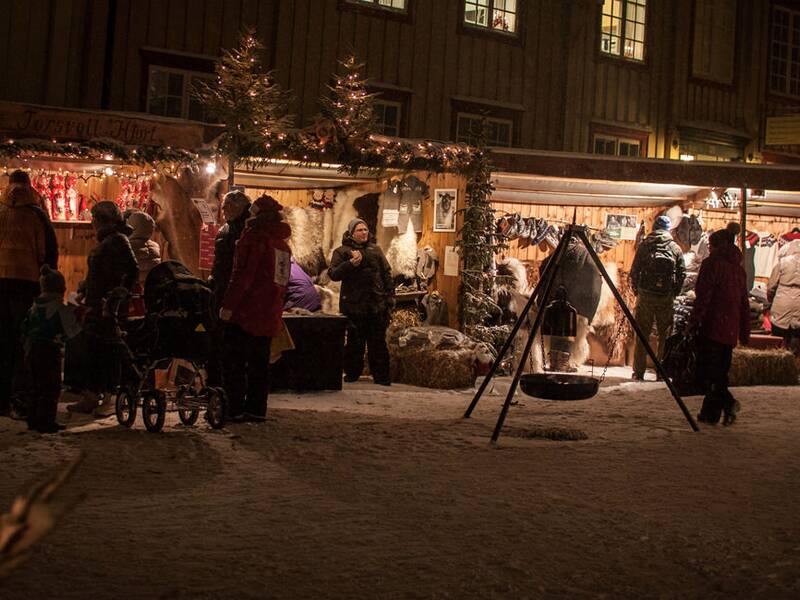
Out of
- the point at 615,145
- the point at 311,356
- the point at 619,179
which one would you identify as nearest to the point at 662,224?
the point at 619,179

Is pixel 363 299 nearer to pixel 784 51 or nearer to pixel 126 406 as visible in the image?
pixel 126 406

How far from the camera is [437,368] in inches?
436

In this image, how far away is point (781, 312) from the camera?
45.4ft

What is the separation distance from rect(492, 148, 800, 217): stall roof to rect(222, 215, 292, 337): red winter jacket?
4840mm

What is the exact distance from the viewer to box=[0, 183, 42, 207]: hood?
7848 millimetres

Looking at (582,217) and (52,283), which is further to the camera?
(582,217)

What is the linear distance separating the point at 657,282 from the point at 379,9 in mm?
7155

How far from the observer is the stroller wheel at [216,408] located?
7609mm

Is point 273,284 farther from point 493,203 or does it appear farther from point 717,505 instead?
point 493,203

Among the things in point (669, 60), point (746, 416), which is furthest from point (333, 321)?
point (669, 60)

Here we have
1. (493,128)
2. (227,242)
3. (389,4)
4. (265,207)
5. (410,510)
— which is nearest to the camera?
(410,510)

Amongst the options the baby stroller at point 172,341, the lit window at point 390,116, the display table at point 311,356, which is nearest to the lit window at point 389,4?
the lit window at point 390,116

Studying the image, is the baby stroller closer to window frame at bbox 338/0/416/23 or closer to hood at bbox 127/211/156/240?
hood at bbox 127/211/156/240

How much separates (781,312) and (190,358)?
9.44 metres
